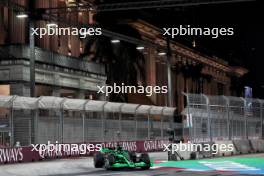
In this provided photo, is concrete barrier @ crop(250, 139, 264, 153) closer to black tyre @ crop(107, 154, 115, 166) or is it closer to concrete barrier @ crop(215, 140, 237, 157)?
concrete barrier @ crop(215, 140, 237, 157)

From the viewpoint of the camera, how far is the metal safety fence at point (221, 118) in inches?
1319

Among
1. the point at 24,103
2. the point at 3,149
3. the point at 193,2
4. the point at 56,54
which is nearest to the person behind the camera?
the point at 3,149

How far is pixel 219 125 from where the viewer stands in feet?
122

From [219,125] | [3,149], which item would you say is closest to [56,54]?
[219,125]

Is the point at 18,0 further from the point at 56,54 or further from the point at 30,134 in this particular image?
the point at 30,134

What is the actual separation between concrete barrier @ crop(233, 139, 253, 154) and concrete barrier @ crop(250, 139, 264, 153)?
551mm

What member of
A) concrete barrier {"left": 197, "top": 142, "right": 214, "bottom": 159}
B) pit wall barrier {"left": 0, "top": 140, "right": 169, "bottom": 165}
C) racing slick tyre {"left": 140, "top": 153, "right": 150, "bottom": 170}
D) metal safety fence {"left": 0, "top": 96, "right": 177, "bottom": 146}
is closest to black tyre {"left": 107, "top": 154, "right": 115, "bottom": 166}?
racing slick tyre {"left": 140, "top": 153, "right": 150, "bottom": 170}

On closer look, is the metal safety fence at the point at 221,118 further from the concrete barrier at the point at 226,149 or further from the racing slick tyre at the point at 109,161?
the racing slick tyre at the point at 109,161

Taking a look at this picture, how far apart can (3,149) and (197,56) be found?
76216 millimetres

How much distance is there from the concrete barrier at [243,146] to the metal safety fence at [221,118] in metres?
0.33

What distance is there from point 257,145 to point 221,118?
261 inches

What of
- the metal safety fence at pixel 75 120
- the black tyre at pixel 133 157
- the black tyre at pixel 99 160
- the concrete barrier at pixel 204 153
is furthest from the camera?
the concrete barrier at pixel 204 153

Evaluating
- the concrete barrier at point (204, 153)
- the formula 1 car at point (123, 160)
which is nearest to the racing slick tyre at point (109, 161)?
the formula 1 car at point (123, 160)

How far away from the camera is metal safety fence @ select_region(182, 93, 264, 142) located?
110 ft
